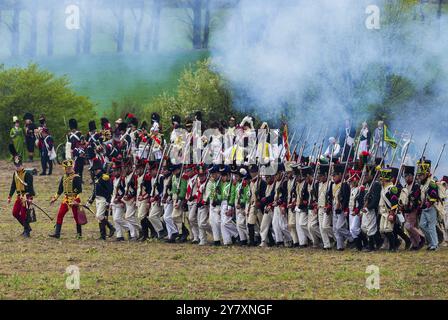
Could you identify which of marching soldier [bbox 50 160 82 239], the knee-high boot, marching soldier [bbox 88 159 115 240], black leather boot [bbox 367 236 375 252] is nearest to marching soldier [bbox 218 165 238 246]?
the knee-high boot

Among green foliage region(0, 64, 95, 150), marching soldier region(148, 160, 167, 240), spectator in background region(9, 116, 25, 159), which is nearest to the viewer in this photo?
marching soldier region(148, 160, 167, 240)

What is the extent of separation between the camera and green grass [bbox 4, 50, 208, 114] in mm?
64125

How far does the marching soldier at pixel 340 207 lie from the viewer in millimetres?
24078

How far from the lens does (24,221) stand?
87.6 ft

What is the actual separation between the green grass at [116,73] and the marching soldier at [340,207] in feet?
129

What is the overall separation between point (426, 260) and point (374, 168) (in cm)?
272

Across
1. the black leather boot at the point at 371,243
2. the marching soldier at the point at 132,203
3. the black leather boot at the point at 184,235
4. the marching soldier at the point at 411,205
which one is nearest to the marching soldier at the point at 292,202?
the black leather boot at the point at 371,243

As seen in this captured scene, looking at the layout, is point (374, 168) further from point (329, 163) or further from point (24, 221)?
point (24, 221)

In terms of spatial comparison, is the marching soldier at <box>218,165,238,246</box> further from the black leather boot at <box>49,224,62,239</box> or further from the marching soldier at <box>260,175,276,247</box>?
the black leather boot at <box>49,224,62,239</box>

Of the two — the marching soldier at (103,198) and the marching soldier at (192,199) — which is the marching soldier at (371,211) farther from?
the marching soldier at (103,198)

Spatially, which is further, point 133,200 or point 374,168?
point 133,200

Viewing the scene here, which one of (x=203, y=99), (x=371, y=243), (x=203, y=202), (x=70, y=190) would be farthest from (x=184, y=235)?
(x=203, y=99)

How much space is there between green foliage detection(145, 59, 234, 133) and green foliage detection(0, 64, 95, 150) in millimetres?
3827

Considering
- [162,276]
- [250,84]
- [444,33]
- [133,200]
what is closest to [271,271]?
[162,276]
